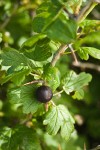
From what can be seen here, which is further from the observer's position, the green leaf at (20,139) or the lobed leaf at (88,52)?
the green leaf at (20,139)

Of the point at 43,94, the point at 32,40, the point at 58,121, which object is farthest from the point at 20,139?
the point at 32,40

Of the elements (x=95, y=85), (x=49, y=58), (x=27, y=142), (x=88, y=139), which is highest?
(x=49, y=58)

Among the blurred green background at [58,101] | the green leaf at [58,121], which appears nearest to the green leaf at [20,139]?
the green leaf at [58,121]

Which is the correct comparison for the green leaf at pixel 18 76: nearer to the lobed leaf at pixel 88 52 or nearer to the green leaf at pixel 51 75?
the green leaf at pixel 51 75

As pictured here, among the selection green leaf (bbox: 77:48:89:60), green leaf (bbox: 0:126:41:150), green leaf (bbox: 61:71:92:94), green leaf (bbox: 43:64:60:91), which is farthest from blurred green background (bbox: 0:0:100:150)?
green leaf (bbox: 77:48:89:60)

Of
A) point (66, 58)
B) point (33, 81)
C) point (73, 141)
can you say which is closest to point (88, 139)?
point (73, 141)

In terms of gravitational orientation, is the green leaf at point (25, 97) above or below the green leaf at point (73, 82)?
above

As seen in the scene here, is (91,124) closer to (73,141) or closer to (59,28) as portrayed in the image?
(73,141)
